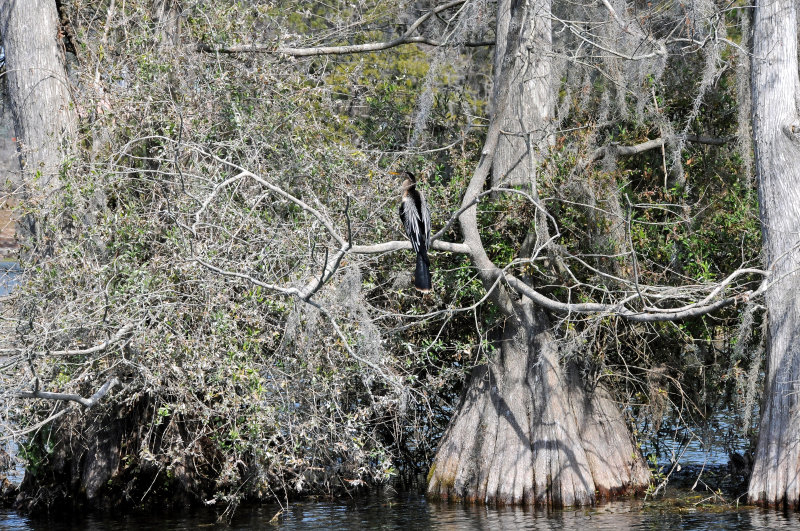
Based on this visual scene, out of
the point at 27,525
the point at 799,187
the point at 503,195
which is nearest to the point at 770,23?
the point at 799,187

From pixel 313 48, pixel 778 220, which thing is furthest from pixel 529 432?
pixel 313 48

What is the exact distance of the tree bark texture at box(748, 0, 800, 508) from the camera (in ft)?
27.5

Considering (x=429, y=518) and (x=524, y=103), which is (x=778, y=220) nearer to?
(x=524, y=103)

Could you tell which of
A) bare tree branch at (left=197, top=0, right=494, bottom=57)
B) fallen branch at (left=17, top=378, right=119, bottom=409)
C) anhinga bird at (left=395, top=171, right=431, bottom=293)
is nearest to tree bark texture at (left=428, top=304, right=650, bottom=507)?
anhinga bird at (left=395, top=171, right=431, bottom=293)

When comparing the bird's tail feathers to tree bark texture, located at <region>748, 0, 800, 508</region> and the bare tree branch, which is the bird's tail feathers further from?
tree bark texture, located at <region>748, 0, 800, 508</region>

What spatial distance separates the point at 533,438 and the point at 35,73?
6.60 meters

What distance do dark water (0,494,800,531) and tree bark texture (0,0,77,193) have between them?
13.2 feet

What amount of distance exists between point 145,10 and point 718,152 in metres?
6.40

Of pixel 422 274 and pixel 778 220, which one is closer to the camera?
pixel 422 274

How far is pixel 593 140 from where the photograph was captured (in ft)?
29.6

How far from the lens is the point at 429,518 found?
891 centimetres

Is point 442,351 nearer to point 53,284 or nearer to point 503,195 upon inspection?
point 503,195

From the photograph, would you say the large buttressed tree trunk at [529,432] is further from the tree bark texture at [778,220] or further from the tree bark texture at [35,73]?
the tree bark texture at [35,73]

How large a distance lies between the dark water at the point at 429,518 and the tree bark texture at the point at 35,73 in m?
4.01
